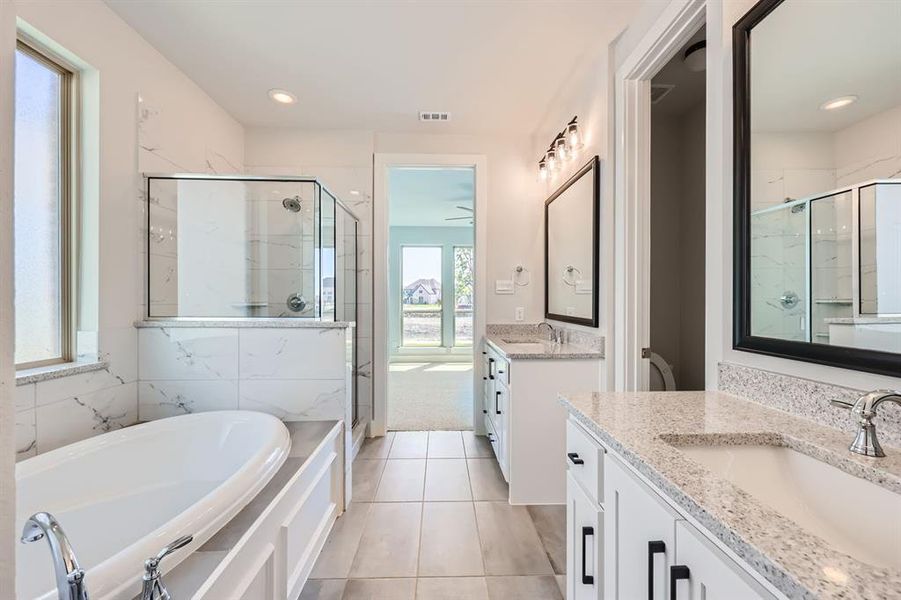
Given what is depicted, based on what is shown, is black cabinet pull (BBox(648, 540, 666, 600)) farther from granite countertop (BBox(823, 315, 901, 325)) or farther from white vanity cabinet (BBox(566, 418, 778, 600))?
granite countertop (BBox(823, 315, 901, 325))

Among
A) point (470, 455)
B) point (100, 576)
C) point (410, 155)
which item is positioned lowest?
point (470, 455)

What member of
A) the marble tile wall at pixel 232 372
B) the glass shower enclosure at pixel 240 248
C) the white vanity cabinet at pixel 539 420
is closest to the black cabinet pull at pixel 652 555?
the white vanity cabinet at pixel 539 420

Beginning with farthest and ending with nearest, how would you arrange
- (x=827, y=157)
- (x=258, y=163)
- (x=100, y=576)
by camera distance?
(x=258, y=163) → (x=827, y=157) → (x=100, y=576)

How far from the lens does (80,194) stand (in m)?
1.81

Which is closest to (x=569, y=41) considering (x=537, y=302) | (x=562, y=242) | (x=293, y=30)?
(x=562, y=242)

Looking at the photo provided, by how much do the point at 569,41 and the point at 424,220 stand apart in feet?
15.1

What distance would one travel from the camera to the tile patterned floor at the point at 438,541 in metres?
1.61

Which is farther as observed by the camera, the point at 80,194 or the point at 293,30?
the point at 293,30

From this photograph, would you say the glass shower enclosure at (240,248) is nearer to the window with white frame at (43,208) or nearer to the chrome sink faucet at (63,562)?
the window with white frame at (43,208)

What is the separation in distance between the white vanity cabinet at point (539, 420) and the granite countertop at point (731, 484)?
2.85ft

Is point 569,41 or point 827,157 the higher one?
point 569,41

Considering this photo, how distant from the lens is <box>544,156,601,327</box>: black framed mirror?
2232 millimetres

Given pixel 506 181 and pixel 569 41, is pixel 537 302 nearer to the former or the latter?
pixel 506 181

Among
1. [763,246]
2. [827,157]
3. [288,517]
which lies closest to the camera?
[827,157]
